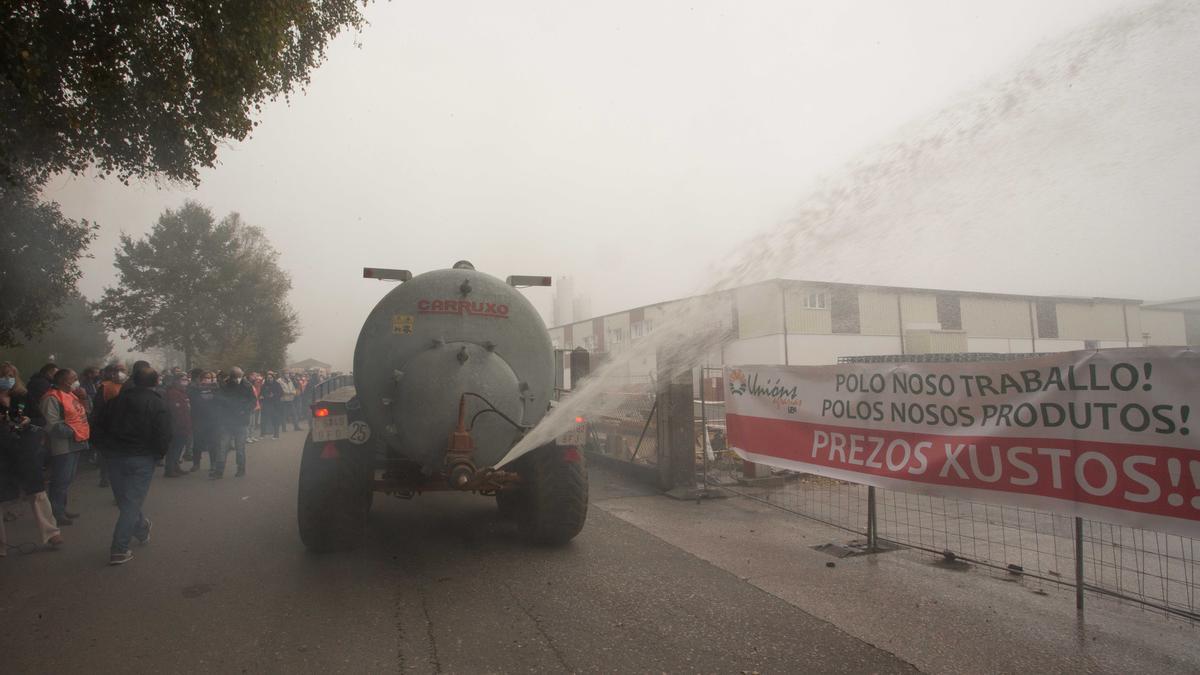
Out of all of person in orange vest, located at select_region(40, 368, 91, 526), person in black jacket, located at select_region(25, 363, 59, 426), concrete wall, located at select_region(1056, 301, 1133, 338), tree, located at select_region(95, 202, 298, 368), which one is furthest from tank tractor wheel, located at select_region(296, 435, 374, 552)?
tree, located at select_region(95, 202, 298, 368)

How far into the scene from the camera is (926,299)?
21141 mm

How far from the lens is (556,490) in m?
5.48

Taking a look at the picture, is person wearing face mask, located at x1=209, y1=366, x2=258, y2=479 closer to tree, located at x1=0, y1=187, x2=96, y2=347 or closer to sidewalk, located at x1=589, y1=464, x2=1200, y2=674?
tree, located at x1=0, y1=187, x2=96, y2=347

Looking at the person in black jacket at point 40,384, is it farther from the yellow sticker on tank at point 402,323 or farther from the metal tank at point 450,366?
the yellow sticker on tank at point 402,323

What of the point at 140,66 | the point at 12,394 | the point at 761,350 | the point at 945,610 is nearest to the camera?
the point at 945,610

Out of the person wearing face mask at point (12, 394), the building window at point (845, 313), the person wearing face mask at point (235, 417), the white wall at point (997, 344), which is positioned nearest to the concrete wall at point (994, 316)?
the white wall at point (997, 344)

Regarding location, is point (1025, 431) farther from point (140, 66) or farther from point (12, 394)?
point (12, 394)

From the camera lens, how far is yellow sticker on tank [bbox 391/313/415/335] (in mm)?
5121

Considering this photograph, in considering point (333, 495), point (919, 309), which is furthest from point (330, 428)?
point (919, 309)

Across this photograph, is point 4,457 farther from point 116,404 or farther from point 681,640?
point 681,640

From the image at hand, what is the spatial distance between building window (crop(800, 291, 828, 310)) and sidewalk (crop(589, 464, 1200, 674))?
48.3 ft

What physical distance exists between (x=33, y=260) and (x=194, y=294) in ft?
85.2

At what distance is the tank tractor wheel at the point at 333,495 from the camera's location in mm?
5176

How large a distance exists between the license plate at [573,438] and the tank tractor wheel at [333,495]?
179cm
